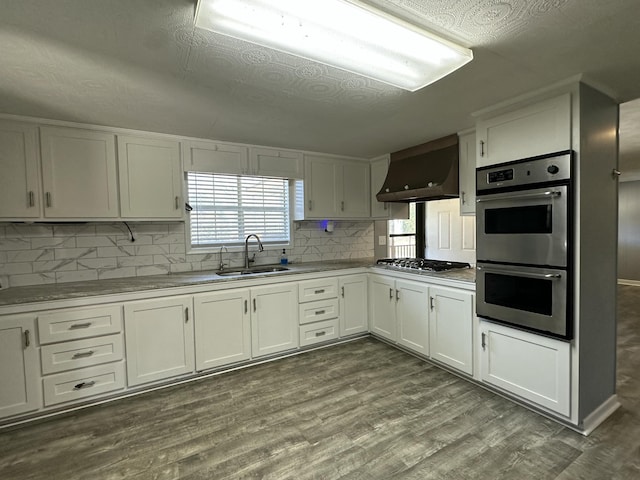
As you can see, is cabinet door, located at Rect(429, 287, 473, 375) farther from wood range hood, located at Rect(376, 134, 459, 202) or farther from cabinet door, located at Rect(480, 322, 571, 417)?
wood range hood, located at Rect(376, 134, 459, 202)

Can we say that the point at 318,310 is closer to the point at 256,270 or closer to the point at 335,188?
the point at 256,270

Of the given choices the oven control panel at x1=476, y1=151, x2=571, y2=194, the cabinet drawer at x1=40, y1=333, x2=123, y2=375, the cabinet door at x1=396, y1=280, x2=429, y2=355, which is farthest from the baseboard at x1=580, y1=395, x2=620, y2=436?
the cabinet drawer at x1=40, y1=333, x2=123, y2=375

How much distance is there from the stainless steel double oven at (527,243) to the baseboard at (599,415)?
1.96ft

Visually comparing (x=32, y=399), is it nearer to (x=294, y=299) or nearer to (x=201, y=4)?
(x=294, y=299)

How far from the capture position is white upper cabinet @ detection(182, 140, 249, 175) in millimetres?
3137

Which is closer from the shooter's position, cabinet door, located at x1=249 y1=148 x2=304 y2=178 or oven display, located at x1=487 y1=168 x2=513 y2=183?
oven display, located at x1=487 y1=168 x2=513 y2=183

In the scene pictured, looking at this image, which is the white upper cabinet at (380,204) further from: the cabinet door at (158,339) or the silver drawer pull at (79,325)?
the silver drawer pull at (79,325)

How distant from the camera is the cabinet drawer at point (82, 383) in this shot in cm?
228

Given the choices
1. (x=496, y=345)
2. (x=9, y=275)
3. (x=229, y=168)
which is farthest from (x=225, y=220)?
(x=496, y=345)

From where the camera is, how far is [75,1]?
1243mm

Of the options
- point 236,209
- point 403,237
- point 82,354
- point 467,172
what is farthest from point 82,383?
point 403,237

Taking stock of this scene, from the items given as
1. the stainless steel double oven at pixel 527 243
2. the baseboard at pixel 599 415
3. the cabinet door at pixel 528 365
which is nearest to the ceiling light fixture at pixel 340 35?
the stainless steel double oven at pixel 527 243

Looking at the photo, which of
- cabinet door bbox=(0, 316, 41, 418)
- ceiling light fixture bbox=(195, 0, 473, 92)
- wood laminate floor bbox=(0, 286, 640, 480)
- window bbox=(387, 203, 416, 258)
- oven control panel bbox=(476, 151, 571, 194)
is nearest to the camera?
ceiling light fixture bbox=(195, 0, 473, 92)

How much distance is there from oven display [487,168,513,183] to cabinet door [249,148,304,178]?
2044 millimetres
